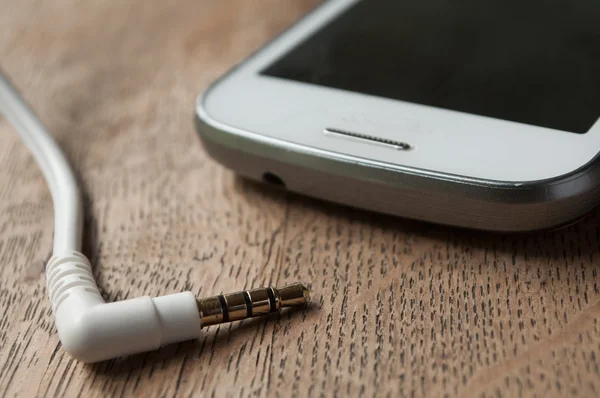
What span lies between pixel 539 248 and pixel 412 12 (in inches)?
9.3

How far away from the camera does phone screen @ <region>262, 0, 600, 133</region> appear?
476 millimetres

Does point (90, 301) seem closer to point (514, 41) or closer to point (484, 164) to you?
point (484, 164)

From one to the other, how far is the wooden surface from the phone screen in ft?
0.27

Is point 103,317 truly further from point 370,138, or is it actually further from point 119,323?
point 370,138

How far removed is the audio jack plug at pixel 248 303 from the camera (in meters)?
0.39

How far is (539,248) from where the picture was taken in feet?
A: 1.46

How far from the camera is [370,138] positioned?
0.47 m

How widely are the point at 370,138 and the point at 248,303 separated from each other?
0.44 ft

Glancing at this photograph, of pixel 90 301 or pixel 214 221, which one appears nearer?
pixel 90 301

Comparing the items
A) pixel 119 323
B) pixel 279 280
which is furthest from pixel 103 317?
pixel 279 280

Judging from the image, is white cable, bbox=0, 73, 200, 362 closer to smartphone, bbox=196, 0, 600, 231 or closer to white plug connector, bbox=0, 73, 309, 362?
white plug connector, bbox=0, 73, 309, 362

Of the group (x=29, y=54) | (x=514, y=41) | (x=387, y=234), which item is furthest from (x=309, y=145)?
(x=29, y=54)

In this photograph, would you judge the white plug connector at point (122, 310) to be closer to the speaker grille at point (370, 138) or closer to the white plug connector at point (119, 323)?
the white plug connector at point (119, 323)

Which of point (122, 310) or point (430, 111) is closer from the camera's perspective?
point (122, 310)
